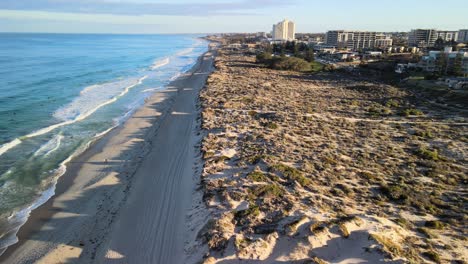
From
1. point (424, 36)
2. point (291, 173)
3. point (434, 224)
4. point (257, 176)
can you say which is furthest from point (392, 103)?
point (424, 36)

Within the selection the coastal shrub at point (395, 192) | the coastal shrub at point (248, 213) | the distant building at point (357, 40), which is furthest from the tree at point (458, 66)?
the distant building at point (357, 40)

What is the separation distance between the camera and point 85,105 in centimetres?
3281

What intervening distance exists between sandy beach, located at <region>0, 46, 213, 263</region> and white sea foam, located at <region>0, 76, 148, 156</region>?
4.92 metres

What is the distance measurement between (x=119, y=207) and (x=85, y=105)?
21.9m

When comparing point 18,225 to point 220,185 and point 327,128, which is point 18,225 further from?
point 327,128

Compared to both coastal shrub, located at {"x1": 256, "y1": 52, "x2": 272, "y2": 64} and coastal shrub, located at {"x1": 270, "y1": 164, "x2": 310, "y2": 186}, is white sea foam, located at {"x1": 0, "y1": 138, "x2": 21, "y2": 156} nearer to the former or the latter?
coastal shrub, located at {"x1": 270, "y1": 164, "x2": 310, "y2": 186}

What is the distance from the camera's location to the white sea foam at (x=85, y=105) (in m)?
23.8

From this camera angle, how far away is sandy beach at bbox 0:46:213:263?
11297 millimetres

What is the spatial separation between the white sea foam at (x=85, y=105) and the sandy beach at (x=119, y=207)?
492cm

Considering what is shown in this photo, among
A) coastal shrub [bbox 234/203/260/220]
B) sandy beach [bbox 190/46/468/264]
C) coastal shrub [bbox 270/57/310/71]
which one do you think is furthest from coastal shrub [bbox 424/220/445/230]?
coastal shrub [bbox 270/57/310/71]

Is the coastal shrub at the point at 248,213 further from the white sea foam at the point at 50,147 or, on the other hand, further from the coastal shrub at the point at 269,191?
the white sea foam at the point at 50,147

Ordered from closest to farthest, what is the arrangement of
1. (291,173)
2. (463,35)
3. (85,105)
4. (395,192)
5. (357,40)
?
1. (395,192)
2. (291,173)
3. (85,105)
4. (463,35)
5. (357,40)

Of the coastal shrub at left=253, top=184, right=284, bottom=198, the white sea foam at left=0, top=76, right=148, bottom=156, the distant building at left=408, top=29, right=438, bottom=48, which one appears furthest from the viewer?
the distant building at left=408, top=29, right=438, bottom=48

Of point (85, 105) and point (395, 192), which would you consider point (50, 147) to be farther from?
point (395, 192)
